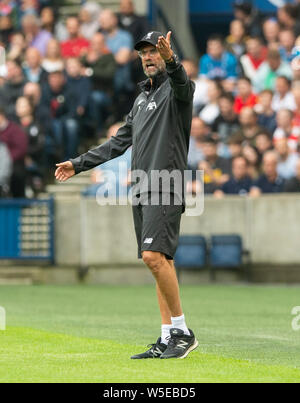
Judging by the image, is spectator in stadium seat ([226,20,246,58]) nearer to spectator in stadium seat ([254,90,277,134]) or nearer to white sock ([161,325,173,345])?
spectator in stadium seat ([254,90,277,134])

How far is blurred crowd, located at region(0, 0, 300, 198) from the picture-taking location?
17266 mm

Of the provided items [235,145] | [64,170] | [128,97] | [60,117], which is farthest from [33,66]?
[64,170]

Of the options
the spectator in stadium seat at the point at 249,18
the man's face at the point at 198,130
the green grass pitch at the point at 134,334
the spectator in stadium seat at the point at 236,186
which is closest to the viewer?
the green grass pitch at the point at 134,334

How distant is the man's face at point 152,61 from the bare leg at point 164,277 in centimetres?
138

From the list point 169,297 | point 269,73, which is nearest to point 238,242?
point 269,73

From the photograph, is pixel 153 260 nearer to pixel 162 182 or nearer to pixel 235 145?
pixel 162 182

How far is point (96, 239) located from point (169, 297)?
31.9ft

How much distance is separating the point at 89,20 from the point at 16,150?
414 cm

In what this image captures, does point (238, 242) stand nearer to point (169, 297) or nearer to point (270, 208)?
point (270, 208)

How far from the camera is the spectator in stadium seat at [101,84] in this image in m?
19.5

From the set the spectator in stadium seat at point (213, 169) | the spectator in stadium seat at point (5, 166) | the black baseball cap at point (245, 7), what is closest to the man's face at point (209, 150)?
the spectator in stadium seat at point (213, 169)

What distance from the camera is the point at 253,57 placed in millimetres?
19734

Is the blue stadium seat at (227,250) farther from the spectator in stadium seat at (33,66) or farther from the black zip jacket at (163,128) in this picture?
the black zip jacket at (163,128)

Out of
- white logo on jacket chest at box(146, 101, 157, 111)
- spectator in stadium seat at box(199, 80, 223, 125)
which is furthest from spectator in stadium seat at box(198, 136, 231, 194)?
white logo on jacket chest at box(146, 101, 157, 111)
